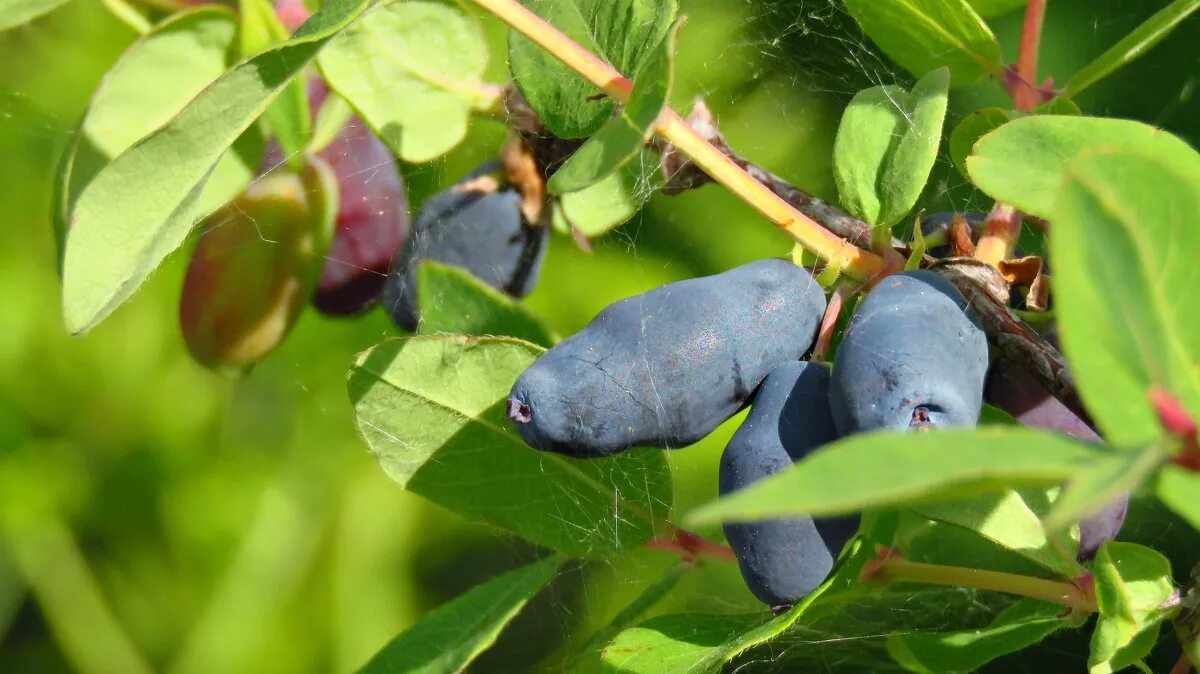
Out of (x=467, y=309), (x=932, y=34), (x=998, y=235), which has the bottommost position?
(x=467, y=309)

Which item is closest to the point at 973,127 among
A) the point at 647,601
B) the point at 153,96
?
the point at 647,601

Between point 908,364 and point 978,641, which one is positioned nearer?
point 908,364

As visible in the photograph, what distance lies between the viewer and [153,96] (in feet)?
3.25

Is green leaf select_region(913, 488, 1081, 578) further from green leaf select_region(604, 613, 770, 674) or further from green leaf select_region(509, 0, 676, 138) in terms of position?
green leaf select_region(509, 0, 676, 138)

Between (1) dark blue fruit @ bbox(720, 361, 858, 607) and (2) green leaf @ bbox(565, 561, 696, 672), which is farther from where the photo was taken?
(2) green leaf @ bbox(565, 561, 696, 672)

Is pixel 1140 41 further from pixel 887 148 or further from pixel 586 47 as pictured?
pixel 586 47

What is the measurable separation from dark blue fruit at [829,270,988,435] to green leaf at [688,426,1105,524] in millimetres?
216

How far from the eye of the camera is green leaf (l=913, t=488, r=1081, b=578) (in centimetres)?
64

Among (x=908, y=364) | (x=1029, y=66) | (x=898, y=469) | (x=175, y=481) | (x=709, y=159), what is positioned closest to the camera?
(x=898, y=469)

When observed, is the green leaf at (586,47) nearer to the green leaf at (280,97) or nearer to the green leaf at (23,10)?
the green leaf at (280,97)

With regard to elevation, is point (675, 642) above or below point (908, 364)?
below

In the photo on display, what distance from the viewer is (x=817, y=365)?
2.18 ft


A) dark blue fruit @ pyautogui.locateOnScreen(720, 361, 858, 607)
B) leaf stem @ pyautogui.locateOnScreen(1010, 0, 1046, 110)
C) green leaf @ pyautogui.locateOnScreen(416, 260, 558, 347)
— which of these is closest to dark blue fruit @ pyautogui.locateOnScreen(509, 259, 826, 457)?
dark blue fruit @ pyautogui.locateOnScreen(720, 361, 858, 607)

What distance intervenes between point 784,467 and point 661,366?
88 millimetres
